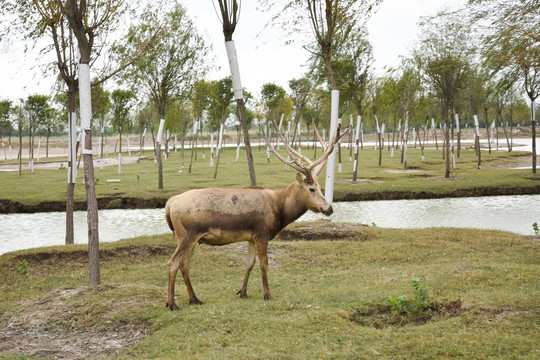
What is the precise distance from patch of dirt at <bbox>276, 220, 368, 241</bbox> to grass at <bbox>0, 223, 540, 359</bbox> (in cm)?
98

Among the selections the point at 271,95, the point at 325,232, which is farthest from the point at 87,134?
the point at 271,95

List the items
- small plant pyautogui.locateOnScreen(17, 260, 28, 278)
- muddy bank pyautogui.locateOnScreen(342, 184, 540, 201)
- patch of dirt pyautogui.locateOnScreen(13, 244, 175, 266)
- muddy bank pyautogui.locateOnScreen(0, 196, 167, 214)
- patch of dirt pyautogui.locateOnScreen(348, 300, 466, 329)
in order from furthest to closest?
1. muddy bank pyautogui.locateOnScreen(342, 184, 540, 201)
2. muddy bank pyautogui.locateOnScreen(0, 196, 167, 214)
3. patch of dirt pyautogui.locateOnScreen(13, 244, 175, 266)
4. small plant pyautogui.locateOnScreen(17, 260, 28, 278)
5. patch of dirt pyautogui.locateOnScreen(348, 300, 466, 329)

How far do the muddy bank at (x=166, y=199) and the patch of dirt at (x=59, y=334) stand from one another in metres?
16.5

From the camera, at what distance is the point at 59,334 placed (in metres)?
7.56

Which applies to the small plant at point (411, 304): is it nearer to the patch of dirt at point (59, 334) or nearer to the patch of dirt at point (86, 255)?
the patch of dirt at point (59, 334)

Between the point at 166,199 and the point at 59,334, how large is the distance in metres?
17.7

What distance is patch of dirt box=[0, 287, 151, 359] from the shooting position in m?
6.87

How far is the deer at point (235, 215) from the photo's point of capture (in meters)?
7.99

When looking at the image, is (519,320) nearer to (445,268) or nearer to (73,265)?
(445,268)

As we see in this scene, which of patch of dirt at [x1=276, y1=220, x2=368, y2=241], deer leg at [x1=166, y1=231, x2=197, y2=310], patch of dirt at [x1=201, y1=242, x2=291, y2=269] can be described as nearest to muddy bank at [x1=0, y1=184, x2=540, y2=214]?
patch of dirt at [x1=276, y1=220, x2=368, y2=241]

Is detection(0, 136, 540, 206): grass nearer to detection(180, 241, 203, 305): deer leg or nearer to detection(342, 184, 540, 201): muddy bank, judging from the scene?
detection(342, 184, 540, 201): muddy bank

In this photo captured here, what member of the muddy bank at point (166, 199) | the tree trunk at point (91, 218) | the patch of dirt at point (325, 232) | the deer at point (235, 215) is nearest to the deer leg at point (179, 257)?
the deer at point (235, 215)

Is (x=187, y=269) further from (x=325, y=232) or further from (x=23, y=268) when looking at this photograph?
(x=325, y=232)

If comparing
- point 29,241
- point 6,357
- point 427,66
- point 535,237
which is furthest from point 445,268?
point 427,66
